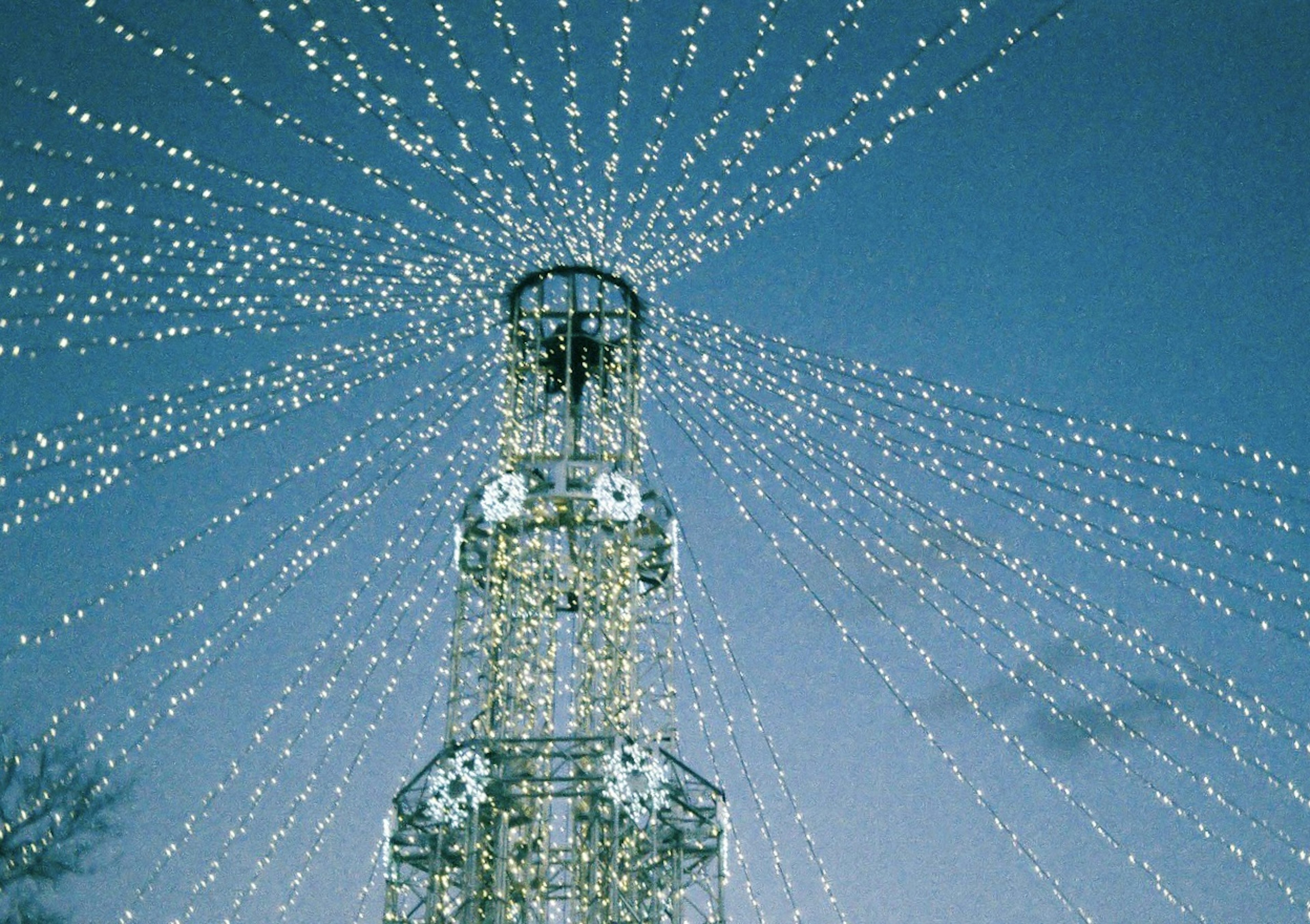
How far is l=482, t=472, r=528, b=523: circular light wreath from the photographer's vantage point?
15.5 metres

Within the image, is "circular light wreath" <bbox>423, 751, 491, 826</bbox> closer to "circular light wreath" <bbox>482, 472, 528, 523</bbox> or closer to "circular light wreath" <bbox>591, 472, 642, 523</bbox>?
"circular light wreath" <bbox>482, 472, 528, 523</bbox>

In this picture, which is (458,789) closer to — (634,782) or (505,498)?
(634,782)

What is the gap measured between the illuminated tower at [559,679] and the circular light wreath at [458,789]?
2 cm

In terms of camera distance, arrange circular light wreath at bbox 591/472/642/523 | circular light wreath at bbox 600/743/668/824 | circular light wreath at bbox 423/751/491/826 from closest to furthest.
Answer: circular light wreath at bbox 600/743/668/824 → circular light wreath at bbox 423/751/491/826 → circular light wreath at bbox 591/472/642/523

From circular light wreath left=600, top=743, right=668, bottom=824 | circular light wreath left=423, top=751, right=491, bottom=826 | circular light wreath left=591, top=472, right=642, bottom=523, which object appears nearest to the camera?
circular light wreath left=600, top=743, right=668, bottom=824

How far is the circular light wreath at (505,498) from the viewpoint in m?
15.5

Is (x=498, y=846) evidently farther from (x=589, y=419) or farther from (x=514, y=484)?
(x=589, y=419)

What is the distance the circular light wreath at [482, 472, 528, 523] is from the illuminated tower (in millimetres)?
21

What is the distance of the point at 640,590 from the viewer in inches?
624

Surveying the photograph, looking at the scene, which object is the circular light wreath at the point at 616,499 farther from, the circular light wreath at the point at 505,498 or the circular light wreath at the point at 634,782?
the circular light wreath at the point at 634,782

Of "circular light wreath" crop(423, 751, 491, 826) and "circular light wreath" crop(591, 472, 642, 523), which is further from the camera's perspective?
"circular light wreath" crop(591, 472, 642, 523)

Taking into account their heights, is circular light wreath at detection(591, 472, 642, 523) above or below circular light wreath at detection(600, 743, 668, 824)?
above

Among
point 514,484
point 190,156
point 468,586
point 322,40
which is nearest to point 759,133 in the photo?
point 322,40

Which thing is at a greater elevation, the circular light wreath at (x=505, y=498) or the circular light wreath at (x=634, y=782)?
the circular light wreath at (x=505, y=498)
